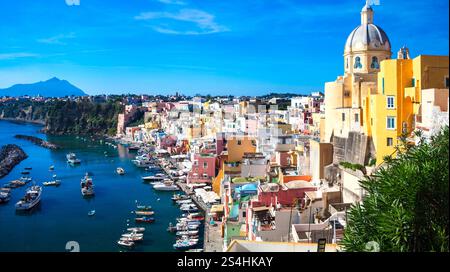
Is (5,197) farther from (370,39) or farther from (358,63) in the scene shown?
(370,39)

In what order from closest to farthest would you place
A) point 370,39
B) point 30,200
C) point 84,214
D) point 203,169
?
point 370,39 < point 84,214 < point 30,200 < point 203,169

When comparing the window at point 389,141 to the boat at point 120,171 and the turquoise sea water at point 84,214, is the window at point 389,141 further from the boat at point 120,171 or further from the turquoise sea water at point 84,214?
the boat at point 120,171

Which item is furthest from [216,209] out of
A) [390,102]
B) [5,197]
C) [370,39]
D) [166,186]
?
[5,197]

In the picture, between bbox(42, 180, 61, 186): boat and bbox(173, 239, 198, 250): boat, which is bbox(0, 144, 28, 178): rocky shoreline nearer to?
bbox(42, 180, 61, 186): boat

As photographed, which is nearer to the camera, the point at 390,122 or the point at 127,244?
the point at 390,122

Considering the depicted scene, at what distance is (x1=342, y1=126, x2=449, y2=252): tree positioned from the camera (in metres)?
3.79

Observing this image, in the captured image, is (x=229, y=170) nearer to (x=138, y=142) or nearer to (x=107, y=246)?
(x=107, y=246)

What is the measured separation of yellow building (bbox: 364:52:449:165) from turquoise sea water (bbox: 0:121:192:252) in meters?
7.18

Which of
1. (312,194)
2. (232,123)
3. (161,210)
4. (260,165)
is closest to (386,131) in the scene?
(312,194)

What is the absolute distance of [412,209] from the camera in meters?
3.93

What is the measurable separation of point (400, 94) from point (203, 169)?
13.3 m

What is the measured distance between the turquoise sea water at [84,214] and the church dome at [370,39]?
746cm

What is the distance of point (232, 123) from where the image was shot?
94.0 ft

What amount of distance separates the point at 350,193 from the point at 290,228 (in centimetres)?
134
